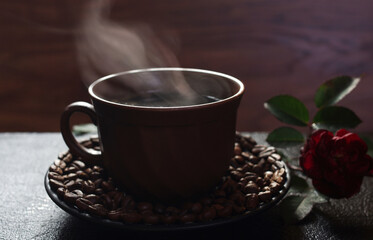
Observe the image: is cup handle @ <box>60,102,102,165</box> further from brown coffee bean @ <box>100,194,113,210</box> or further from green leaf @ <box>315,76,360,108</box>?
green leaf @ <box>315,76,360,108</box>

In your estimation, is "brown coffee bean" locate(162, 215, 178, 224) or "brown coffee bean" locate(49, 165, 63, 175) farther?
"brown coffee bean" locate(49, 165, 63, 175)

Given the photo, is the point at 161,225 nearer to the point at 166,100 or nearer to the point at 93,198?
the point at 93,198

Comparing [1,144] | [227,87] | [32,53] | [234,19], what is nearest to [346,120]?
[227,87]

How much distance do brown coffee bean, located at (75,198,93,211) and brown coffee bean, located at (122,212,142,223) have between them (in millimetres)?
51

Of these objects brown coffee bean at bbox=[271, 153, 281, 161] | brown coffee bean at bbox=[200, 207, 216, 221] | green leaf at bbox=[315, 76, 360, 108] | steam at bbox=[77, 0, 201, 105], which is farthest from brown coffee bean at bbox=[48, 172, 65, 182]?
steam at bbox=[77, 0, 201, 105]

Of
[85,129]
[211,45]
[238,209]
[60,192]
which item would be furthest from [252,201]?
[211,45]

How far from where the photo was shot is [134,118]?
0.54 m

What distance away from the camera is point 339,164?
24.1 inches

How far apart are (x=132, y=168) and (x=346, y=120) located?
0.36 metres

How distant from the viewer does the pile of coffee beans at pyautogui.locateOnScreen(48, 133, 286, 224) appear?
0.53 meters

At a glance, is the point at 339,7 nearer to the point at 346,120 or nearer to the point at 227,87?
the point at 346,120

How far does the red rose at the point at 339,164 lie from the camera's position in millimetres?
607

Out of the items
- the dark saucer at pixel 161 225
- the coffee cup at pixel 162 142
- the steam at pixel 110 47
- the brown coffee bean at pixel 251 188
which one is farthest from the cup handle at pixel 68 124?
the steam at pixel 110 47

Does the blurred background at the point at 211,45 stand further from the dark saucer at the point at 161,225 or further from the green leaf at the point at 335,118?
the dark saucer at the point at 161,225
